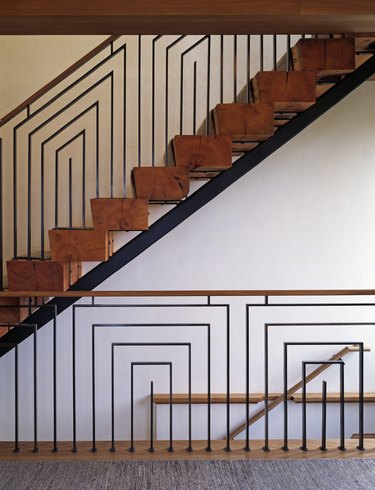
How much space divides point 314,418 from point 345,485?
2.83 meters

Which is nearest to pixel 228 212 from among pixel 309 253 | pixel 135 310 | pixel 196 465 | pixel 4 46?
pixel 309 253

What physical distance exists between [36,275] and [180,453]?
1.50m

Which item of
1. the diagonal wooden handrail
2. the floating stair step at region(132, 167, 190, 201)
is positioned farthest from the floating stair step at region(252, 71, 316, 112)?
the diagonal wooden handrail

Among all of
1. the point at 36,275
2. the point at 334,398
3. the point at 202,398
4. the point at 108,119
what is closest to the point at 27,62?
the point at 108,119

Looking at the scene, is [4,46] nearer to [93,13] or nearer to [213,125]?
[213,125]

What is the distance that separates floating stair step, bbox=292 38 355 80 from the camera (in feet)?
13.6

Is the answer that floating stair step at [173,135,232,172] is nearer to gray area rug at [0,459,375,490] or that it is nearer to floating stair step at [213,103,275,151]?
floating stair step at [213,103,275,151]

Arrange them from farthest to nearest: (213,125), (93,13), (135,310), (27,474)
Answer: (135,310)
(213,125)
(27,474)
(93,13)

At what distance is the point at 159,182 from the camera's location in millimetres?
4211

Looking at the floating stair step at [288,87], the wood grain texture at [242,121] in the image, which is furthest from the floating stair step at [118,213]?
the floating stair step at [288,87]

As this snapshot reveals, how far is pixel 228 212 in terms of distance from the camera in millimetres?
5738

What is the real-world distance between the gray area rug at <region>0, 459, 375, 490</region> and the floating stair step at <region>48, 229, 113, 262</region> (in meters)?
1.35

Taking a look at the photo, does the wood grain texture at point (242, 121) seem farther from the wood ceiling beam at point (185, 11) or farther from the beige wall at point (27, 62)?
the beige wall at point (27, 62)

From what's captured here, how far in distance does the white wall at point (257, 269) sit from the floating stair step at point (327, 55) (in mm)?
1610
